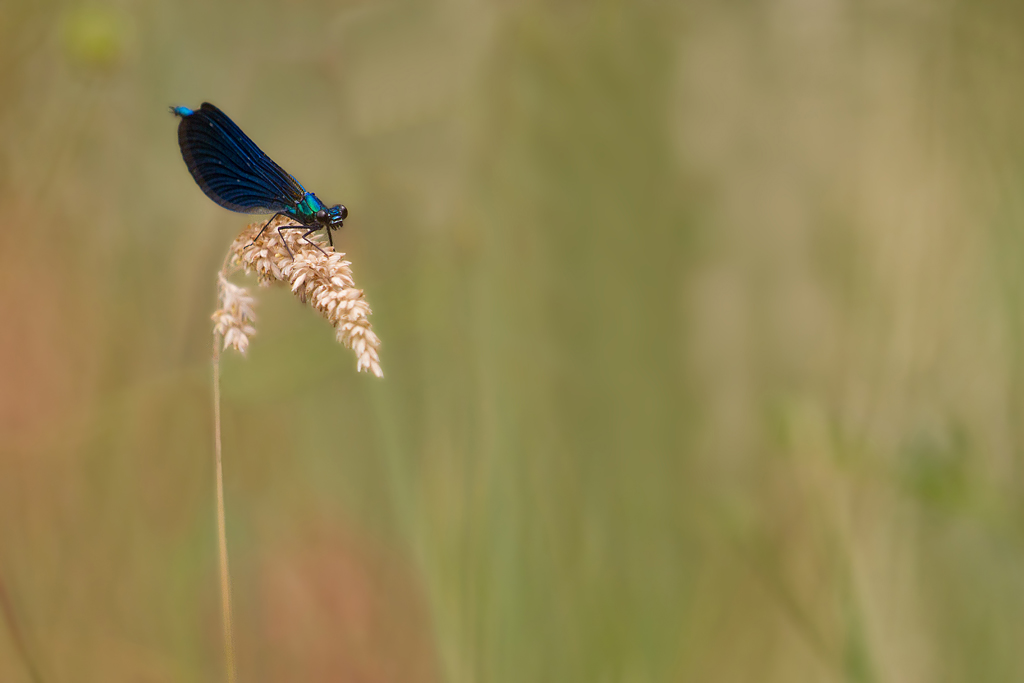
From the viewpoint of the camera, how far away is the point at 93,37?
2.79 feet

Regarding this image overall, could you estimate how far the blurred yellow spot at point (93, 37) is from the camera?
85 cm

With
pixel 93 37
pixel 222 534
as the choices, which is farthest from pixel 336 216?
pixel 93 37

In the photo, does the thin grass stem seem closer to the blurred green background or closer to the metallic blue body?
the metallic blue body

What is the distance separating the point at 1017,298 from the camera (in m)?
0.67

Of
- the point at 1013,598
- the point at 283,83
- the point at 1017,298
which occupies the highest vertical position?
the point at 283,83

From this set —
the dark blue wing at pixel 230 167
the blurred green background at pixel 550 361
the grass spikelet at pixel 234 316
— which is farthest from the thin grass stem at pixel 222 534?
the blurred green background at pixel 550 361

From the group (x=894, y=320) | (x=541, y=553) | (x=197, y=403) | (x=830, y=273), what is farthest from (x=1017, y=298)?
(x=197, y=403)

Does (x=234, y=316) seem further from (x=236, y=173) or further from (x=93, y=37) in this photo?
(x=93, y=37)

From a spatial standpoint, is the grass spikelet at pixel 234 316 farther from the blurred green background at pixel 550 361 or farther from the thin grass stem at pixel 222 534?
the blurred green background at pixel 550 361

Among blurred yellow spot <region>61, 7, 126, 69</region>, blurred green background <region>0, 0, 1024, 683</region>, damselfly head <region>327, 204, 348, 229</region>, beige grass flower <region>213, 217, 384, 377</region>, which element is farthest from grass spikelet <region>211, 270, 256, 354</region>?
blurred yellow spot <region>61, 7, 126, 69</region>

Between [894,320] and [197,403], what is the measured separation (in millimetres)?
944

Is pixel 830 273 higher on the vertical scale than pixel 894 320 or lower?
higher

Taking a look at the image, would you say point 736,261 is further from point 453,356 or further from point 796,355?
point 453,356

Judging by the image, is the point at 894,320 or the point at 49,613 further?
the point at 894,320
